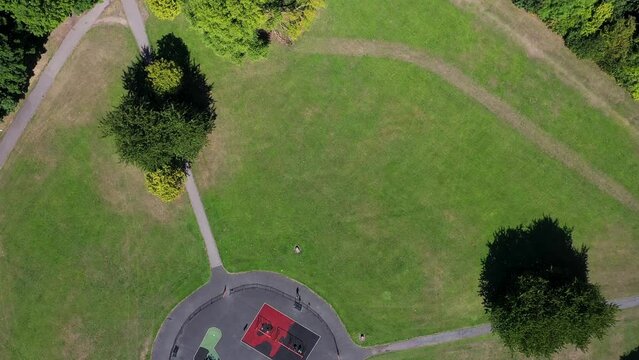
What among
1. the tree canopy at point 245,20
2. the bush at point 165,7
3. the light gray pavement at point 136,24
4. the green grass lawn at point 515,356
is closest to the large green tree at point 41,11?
the light gray pavement at point 136,24

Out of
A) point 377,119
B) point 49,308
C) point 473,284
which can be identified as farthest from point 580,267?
point 49,308

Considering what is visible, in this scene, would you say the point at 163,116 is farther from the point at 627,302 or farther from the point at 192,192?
the point at 627,302

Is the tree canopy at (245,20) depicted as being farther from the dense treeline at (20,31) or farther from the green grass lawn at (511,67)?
the dense treeline at (20,31)

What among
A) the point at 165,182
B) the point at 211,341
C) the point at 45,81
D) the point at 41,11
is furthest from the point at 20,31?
the point at 211,341

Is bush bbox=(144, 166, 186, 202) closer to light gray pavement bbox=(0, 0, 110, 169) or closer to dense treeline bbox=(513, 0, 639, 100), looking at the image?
light gray pavement bbox=(0, 0, 110, 169)

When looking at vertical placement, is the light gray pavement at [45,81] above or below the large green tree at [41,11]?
below

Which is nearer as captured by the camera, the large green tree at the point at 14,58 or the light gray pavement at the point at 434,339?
the large green tree at the point at 14,58

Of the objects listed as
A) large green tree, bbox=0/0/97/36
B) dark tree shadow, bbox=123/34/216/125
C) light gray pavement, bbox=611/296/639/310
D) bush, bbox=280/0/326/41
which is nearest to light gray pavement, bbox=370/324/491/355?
light gray pavement, bbox=611/296/639/310
